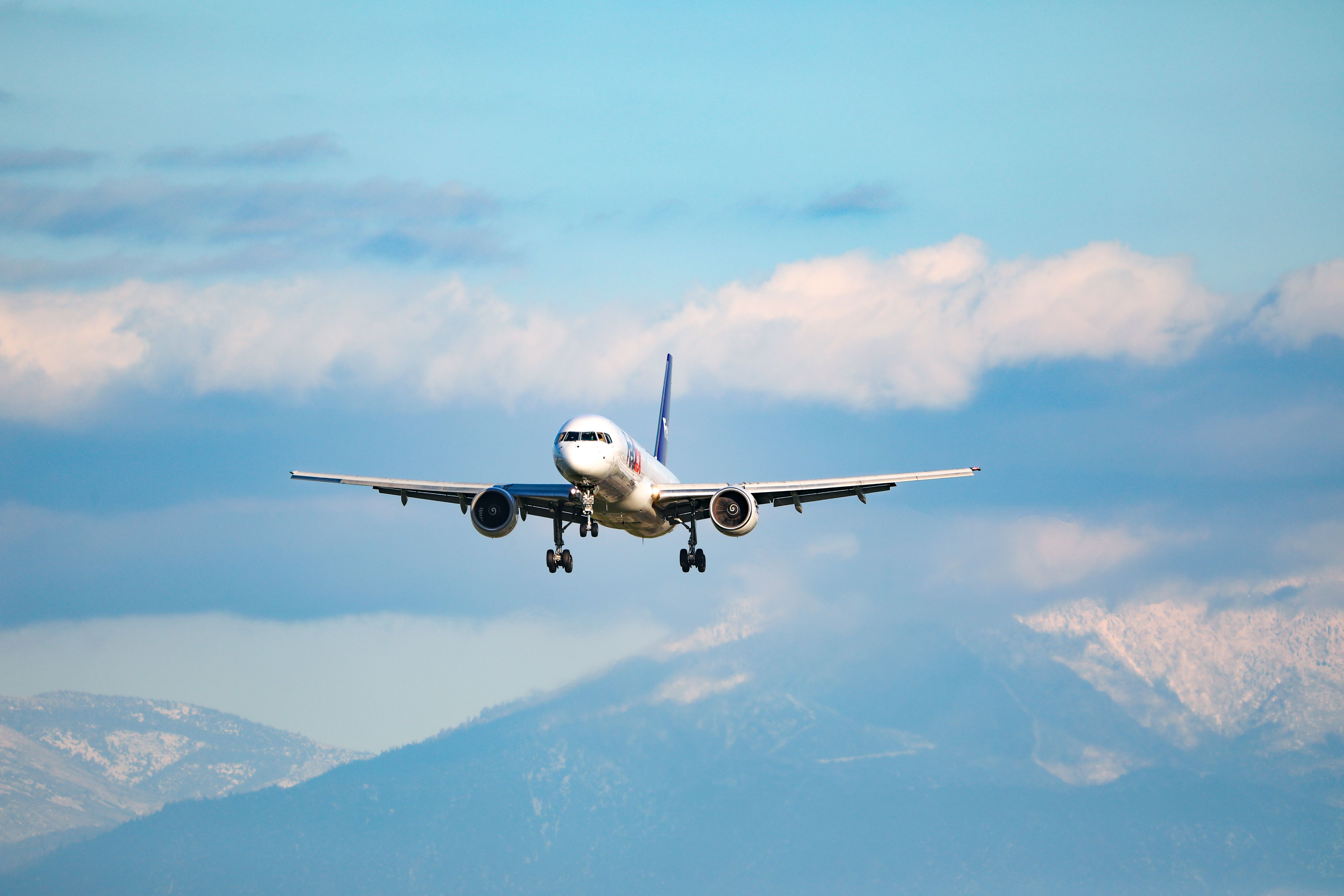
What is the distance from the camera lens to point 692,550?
80312mm

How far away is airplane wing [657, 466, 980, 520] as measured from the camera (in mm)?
75000

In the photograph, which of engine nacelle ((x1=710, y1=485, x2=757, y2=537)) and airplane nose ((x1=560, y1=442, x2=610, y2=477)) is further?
engine nacelle ((x1=710, y1=485, x2=757, y2=537))

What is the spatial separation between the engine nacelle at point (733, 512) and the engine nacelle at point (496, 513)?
10.2 metres

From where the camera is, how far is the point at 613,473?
6850 centimetres

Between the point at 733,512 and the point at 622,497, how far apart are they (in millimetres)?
6188

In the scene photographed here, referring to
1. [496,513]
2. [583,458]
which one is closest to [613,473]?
[583,458]

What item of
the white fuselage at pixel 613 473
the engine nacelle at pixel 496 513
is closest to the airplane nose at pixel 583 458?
the white fuselage at pixel 613 473

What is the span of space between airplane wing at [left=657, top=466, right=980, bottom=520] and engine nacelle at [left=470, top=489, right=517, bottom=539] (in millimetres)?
7785

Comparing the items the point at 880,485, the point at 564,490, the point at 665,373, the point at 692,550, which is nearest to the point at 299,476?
the point at 564,490

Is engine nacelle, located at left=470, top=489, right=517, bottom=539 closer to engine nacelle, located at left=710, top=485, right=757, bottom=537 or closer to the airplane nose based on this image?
the airplane nose

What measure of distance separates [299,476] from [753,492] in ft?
76.5

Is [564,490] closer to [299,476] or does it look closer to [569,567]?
[569,567]

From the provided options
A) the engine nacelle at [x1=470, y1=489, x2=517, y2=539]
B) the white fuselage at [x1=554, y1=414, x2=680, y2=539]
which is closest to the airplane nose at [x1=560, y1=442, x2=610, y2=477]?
the white fuselage at [x1=554, y1=414, x2=680, y2=539]

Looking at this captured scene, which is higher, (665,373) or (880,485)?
(665,373)
